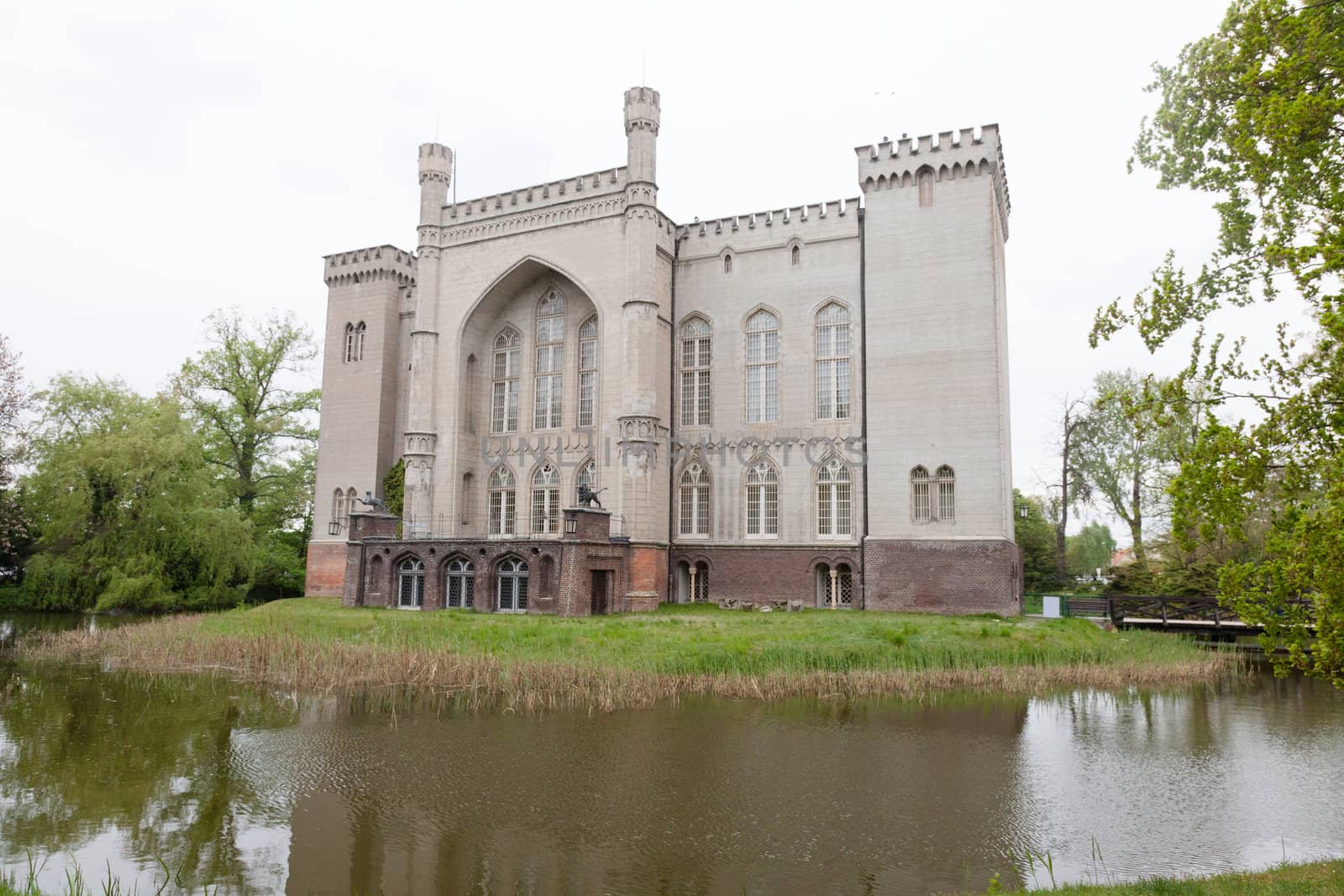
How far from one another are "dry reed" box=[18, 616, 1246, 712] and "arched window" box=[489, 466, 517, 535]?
47.7 ft

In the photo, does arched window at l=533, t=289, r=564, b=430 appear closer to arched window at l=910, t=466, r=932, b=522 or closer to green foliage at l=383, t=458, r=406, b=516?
green foliage at l=383, t=458, r=406, b=516

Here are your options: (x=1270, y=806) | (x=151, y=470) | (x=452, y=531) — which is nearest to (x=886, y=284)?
(x=452, y=531)

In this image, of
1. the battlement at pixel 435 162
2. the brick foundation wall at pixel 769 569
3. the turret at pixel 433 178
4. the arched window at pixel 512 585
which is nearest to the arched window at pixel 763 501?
the brick foundation wall at pixel 769 569

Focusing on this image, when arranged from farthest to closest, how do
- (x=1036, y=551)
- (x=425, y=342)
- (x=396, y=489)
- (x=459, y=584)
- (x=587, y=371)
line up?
(x=1036, y=551) → (x=396, y=489) → (x=425, y=342) → (x=587, y=371) → (x=459, y=584)

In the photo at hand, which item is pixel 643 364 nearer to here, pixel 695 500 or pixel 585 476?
pixel 585 476

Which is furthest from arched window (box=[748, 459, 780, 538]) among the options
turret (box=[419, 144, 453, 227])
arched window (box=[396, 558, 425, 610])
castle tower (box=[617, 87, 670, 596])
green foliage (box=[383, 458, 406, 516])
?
turret (box=[419, 144, 453, 227])

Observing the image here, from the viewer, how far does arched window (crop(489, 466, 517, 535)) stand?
3550 cm

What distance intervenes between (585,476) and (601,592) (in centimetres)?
625

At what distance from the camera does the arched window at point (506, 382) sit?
3616 centimetres

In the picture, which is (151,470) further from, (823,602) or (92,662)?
(823,602)

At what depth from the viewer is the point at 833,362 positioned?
31391mm

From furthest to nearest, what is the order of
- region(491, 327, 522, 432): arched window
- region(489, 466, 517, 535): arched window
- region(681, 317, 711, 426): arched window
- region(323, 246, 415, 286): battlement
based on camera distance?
region(323, 246, 415, 286): battlement, region(491, 327, 522, 432): arched window, region(489, 466, 517, 535): arched window, region(681, 317, 711, 426): arched window

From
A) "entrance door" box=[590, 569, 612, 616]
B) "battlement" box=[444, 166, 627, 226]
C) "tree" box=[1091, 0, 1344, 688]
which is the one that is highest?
"battlement" box=[444, 166, 627, 226]

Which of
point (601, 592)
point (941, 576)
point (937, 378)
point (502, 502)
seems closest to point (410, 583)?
point (502, 502)
